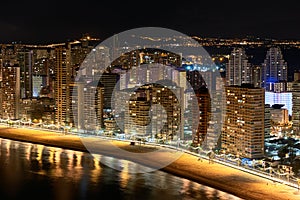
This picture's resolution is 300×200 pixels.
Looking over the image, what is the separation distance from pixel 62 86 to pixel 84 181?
5.60 meters

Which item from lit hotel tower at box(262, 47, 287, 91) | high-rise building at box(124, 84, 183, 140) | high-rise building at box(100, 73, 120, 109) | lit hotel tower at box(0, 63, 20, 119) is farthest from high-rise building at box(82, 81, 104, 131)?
lit hotel tower at box(262, 47, 287, 91)

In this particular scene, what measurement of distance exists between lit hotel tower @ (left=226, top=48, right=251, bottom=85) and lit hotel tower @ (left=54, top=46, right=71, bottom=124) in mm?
3371

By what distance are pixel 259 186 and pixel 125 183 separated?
1.55m

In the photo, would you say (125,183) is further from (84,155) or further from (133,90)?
(133,90)

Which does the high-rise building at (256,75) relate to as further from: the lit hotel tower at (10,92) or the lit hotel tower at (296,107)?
the lit hotel tower at (10,92)

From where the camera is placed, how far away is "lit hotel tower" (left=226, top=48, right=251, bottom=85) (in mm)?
12594

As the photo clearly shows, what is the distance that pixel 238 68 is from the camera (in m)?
13.1

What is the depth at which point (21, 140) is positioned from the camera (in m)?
10.6

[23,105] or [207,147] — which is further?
[23,105]

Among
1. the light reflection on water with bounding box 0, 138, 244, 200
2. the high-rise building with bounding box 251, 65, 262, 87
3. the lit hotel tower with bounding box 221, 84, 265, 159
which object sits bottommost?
the light reflection on water with bounding box 0, 138, 244, 200

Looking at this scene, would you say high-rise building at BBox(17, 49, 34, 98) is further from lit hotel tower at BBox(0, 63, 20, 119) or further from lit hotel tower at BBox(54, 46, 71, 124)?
lit hotel tower at BBox(54, 46, 71, 124)

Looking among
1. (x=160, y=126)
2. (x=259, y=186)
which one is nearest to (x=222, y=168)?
(x=259, y=186)

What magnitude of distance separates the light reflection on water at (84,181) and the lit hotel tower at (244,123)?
136 centimetres

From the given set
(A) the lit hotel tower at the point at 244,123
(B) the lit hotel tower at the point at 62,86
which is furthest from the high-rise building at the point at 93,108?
(A) the lit hotel tower at the point at 244,123
